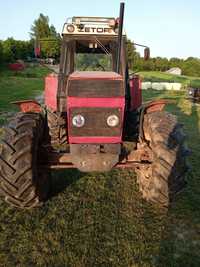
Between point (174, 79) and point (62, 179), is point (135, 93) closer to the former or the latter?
point (62, 179)

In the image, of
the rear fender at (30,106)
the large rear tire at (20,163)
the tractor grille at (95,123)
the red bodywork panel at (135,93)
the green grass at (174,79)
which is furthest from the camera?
the green grass at (174,79)

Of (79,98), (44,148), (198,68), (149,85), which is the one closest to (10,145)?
(44,148)

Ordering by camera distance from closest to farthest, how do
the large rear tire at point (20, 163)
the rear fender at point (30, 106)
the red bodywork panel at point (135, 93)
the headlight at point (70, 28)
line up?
the large rear tire at point (20, 163) < the rear fender at point (30, 106) < the headlight at point (70, 28) < the red bodywork panel at point (135, 93)

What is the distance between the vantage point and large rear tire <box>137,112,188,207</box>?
4281 millimetres

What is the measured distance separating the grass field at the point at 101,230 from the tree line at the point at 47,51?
229 cm

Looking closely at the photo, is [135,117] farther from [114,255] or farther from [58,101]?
[114,255]

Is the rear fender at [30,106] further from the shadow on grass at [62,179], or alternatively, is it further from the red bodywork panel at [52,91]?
the shadow on grass at [62,179]

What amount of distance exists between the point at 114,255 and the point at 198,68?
66628mm

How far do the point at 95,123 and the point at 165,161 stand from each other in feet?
3.34

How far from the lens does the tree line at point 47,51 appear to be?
582 cm

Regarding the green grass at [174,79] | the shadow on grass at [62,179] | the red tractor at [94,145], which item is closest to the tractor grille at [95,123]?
the red tractor at [94,145]

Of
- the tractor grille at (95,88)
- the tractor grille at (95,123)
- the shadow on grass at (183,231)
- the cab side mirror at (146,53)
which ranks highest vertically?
the cab side mirror at (146,53)

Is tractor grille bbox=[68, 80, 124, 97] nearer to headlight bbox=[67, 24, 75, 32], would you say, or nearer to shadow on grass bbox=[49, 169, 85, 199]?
headlight bbox=[67, 24, 75, 32]

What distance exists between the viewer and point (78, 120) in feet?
13.9
